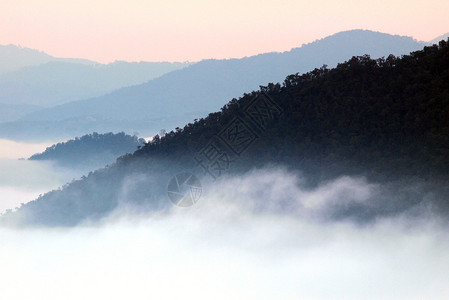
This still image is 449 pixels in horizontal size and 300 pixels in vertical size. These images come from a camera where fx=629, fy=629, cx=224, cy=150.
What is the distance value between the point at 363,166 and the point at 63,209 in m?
68.6

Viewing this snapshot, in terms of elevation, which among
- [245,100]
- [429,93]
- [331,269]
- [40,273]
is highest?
[429,93]

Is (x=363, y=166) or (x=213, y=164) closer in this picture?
(x=363, y=166)

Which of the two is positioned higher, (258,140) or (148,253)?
(258,140)

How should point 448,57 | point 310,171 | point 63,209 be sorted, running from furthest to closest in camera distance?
point 63,209 < point 310,171 < point 448,57

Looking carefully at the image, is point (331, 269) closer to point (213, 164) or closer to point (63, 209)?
point (213, 164)

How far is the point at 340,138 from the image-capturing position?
63.7 meters

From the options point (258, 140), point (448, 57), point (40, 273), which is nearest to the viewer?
point (448, 57)

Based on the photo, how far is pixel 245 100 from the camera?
79.4 m

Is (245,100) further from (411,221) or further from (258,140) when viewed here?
(411,221)

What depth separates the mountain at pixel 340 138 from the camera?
52406 mm

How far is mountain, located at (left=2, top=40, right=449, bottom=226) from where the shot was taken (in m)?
52.4

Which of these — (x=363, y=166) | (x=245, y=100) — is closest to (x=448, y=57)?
(x=363, y=166)

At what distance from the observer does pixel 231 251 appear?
72.6 m

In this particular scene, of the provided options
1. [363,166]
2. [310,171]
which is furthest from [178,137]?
[363,166]
